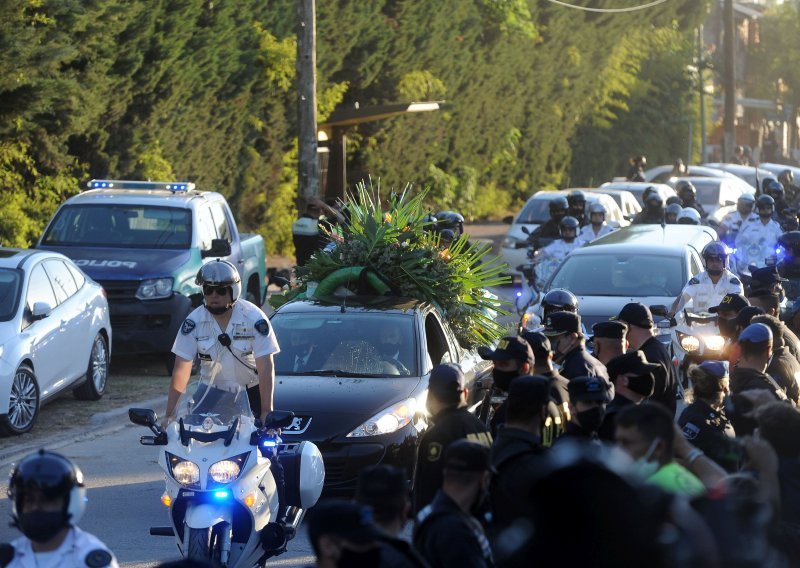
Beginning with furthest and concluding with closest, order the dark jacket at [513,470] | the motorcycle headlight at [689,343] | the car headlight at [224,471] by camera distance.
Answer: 1. the motorcycle headlight at [689,343]
2. the car headlight at [224,471]
3. the dark jacket at [513,470]

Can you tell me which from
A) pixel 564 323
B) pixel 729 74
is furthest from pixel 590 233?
pixel 729 74

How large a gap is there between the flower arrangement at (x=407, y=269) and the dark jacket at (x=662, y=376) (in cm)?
325

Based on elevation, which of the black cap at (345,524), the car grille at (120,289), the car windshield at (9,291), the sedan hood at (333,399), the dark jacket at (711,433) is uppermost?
the black cap at (345,524)

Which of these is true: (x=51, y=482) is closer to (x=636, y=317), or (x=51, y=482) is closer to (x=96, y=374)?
(x=636, y=317)

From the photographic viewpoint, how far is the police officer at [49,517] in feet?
15.4

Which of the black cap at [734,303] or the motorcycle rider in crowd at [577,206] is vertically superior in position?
the black cap at [734,303]

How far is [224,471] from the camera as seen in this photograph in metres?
7.04

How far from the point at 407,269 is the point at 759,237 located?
7.11 metres

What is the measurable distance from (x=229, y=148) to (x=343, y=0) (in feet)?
15.2

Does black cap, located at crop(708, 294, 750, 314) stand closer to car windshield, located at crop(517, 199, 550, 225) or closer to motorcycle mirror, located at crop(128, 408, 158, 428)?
motorcycle mirror, located at crop(128, 408, 158, 428)

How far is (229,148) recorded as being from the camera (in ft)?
84.4

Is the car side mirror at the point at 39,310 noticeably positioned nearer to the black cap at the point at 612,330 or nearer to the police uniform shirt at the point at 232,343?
the police uniform shirt at the point at 232,343

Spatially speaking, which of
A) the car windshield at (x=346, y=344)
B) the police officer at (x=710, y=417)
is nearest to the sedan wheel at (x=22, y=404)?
the car windshield at (x=346, y=344)

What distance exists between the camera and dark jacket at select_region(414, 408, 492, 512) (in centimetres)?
635
